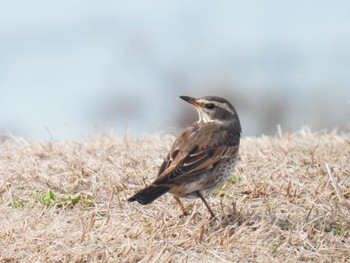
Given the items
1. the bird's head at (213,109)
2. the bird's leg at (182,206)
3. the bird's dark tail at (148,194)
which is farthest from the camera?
the bird's head at (213,109)

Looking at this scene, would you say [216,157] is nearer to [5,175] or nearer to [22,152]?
[5,175]

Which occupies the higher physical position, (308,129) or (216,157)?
(216,157)

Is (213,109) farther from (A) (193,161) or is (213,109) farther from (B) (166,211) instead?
(B) (166,211)

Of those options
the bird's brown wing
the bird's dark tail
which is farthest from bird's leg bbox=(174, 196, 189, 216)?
the bird's dark tail

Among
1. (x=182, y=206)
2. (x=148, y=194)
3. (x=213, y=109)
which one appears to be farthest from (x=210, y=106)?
(x=148, y=194)

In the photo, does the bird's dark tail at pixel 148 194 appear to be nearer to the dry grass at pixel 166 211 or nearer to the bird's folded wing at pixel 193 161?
the bird's folded wing at pixel 193 161

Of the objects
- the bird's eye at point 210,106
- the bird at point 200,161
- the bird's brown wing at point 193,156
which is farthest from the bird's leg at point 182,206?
the bird's eye at point 210,106

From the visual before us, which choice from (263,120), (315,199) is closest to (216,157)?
(315,199)
